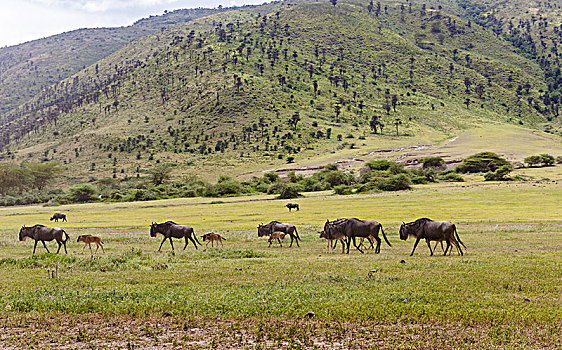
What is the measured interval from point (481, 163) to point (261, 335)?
3593 inches

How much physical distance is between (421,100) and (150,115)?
380 ft

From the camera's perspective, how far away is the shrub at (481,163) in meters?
87.9

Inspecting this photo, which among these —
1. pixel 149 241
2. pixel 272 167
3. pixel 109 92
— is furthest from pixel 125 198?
pixel 109 92

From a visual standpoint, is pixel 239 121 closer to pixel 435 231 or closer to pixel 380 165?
pixel 380 165

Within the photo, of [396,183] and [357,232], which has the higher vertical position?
[396,183]

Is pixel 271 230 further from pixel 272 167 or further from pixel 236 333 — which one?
pixel 272 167

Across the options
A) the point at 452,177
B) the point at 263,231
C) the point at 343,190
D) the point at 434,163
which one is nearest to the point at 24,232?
the point at 263,231

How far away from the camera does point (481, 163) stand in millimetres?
89312

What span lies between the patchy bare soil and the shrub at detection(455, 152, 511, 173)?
288 ft

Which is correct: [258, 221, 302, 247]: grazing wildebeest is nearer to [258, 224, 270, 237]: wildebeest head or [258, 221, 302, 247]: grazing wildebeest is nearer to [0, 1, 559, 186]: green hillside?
[258, 224, 270, 237]: wildebeest head

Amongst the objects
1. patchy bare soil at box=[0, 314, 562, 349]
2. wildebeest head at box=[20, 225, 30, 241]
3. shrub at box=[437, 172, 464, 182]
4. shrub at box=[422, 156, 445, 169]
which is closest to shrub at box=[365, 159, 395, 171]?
shrub at box=[422, 156, 445, 169]

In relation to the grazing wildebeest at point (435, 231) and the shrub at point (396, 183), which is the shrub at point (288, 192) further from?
the grazing wildebeest at point (435, 231)

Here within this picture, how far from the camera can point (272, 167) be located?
117 meters

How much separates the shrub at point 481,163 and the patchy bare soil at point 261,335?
288 ft
